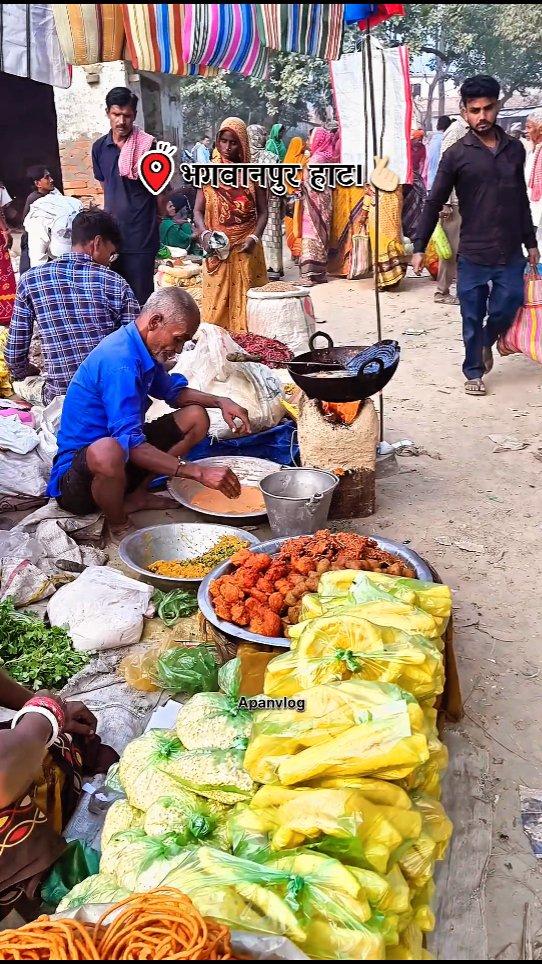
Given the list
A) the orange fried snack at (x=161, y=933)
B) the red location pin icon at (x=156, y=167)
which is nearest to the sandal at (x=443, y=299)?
the red location pin icon at (x=156, y=167)

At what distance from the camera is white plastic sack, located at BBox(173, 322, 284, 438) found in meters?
5.29

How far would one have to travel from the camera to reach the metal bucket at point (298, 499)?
3.83 meters

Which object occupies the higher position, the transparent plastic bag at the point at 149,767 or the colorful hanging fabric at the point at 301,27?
the colorful hanging fabric at the point at 301,27

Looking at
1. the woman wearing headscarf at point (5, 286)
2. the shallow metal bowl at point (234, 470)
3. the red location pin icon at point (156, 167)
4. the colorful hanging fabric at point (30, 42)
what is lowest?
the shallow metal bowl at point (234, 470)

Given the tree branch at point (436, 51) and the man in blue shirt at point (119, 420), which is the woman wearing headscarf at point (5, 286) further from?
the tree branch at point (436, 51)

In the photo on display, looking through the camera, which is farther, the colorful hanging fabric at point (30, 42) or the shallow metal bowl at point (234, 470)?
the colorful hanging fabric at point (30, 42)

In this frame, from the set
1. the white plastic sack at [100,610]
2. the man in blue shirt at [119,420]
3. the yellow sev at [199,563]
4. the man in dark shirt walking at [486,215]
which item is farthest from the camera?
the man in dark shirt walking at [486,215]

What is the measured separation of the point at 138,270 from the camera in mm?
7117

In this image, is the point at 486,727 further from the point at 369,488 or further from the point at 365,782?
the point at 369,488

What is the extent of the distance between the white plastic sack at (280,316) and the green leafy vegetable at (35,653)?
4.11m

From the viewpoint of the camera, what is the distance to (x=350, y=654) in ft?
7.04

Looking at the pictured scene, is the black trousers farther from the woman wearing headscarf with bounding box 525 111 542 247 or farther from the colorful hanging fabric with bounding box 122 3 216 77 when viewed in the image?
the woman wearing headscarf with bounding box 525 111 542 247

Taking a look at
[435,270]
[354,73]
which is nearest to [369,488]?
[354,73]

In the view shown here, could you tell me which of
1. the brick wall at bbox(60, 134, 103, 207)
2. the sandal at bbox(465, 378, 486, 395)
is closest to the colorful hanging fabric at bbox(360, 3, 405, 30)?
the sandal at bbox(465, 378, 486, 395)
